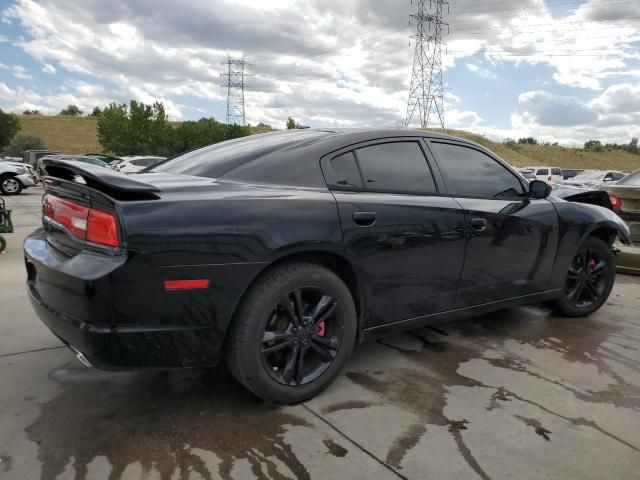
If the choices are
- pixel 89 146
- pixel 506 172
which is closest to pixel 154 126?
pixel 89 146

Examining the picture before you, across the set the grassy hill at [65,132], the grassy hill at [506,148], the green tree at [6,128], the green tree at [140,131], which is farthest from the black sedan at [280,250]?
the grassy hill at [506,148]

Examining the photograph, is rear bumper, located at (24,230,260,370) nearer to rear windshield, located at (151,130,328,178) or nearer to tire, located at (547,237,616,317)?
rear windshield, located at (151,130,328,178)

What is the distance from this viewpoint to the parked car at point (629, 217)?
6031mm

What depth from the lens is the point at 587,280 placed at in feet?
14.6

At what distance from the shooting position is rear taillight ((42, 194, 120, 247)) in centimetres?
223

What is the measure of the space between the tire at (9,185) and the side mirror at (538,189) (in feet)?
59.1

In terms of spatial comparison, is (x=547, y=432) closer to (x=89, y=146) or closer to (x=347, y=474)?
(x=347, y=474)

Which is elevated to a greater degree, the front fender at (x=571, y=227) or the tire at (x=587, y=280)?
the front fender at (x=571, y=227)

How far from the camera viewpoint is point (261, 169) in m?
2.76

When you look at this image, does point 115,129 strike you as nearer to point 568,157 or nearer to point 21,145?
point 21,145

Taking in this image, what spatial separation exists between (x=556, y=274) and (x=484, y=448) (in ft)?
6.87

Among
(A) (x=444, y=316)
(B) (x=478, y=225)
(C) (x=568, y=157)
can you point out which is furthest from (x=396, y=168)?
(C) (x=568, y=157)

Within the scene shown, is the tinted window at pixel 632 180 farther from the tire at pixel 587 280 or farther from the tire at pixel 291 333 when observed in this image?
the tire at pixel 291 333

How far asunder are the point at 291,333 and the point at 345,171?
0.96 metres
